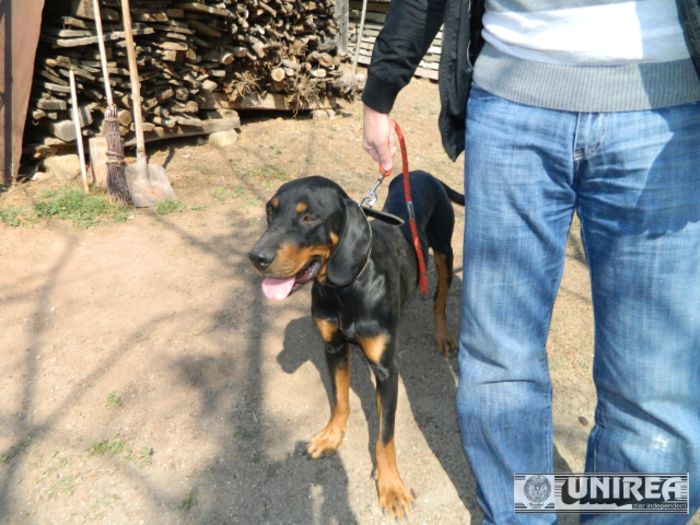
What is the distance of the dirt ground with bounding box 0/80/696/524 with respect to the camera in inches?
99.0

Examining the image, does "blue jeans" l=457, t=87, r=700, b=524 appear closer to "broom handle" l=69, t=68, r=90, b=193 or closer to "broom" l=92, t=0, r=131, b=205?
"broom" l=92, t=0, r=131, b=205

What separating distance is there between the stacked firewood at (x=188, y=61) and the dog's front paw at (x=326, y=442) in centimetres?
448

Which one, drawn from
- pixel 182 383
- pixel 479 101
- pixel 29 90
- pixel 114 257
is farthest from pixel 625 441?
pixel 29 90

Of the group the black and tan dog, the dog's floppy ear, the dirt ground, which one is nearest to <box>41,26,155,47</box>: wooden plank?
the dirt ground

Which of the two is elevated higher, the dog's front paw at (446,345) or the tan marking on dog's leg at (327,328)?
the tan marking on dog's leg at (327,328)

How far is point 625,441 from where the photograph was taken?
1624 mm

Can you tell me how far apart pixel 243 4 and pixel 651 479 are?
21.5ft

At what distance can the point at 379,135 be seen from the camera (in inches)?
74.4

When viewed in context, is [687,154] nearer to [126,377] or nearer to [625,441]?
[625,441]

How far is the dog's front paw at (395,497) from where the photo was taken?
248cm

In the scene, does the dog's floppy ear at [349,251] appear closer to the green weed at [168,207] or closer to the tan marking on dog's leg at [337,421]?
the tan marking on dog's leg at [337,421]

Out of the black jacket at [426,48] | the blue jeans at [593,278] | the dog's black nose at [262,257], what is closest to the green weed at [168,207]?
the dog's black nose at [262,257]

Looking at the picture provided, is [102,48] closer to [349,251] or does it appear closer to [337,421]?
[349,251]

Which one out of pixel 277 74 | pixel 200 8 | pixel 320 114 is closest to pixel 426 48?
pixel 200 8
